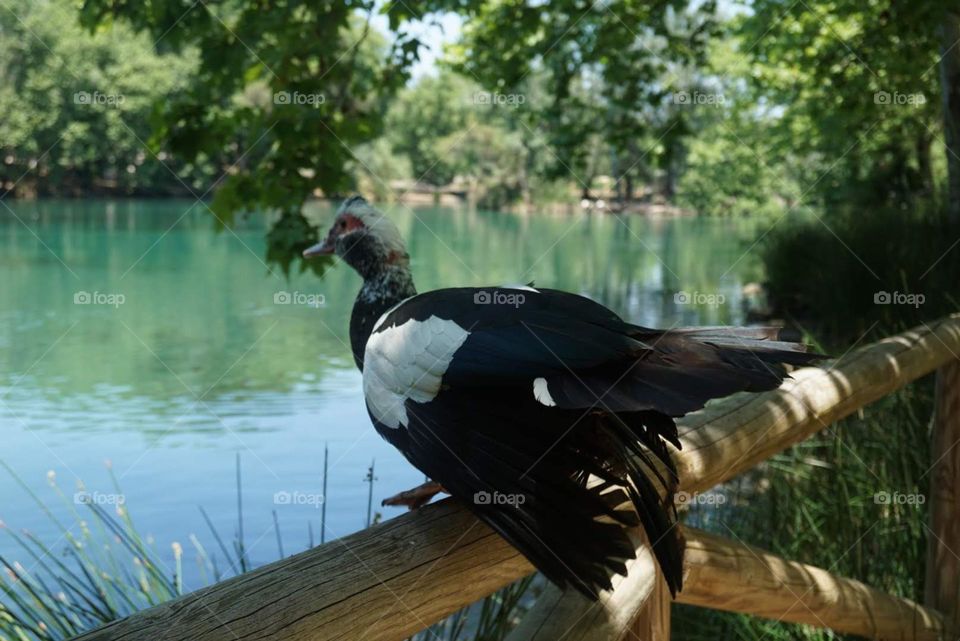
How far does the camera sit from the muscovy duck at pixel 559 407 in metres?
1.17

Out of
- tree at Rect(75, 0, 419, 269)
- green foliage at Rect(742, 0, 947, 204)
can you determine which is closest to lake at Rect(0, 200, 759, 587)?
tree at Rect(75, 0, 419, 269)

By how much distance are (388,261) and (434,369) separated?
952 millimetres

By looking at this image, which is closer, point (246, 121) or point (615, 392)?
point (615, 392)

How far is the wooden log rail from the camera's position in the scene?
900mm

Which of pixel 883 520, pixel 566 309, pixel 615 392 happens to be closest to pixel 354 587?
pixel 615 392

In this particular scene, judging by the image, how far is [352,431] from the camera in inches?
264

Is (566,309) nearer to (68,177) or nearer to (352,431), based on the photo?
(352,431)

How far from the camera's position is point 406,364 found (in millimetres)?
1424
